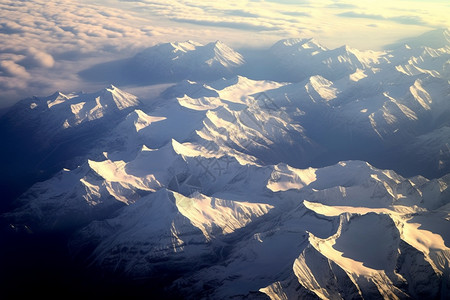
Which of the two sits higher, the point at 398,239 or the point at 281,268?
the point at 398,239

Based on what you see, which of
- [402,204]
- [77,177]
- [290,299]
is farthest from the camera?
[77,177]

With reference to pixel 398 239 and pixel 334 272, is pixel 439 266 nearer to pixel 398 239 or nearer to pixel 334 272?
pixel 398 239

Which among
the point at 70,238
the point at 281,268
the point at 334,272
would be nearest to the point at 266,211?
the point at 281,268

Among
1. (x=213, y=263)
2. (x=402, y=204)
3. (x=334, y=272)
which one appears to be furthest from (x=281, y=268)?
(x=402, y=204)

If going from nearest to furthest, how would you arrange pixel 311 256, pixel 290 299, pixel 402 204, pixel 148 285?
pixel 290 299 < pixel 311 256 < pixel 148 285 < pixel 402 204

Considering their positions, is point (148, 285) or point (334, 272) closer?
point (334, 272)

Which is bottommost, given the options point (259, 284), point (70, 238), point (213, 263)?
point (70, 238)

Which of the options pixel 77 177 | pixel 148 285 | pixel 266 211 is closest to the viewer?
pixel 148 285

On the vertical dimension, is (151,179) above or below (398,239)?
below

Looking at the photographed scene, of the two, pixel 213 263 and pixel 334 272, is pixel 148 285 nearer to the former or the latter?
pixel 213 263
